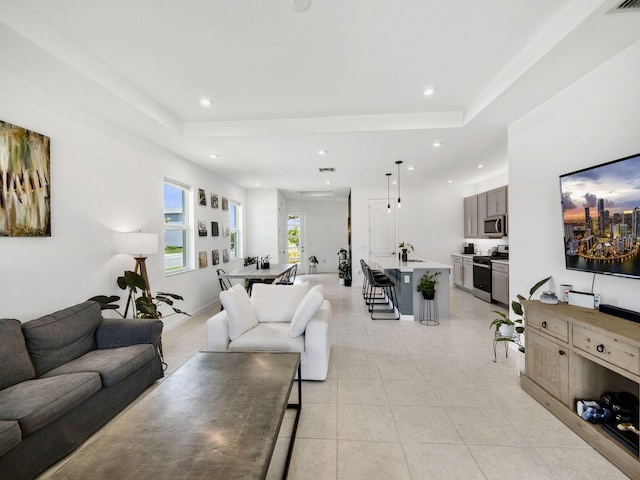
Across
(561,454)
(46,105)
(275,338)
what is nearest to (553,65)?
(561,454)

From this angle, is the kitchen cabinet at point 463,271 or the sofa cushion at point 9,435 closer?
the sofa cushion at point 9,435

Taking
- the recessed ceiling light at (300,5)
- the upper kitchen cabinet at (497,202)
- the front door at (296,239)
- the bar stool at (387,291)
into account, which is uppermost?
the recessed ceiling light at (300,5)

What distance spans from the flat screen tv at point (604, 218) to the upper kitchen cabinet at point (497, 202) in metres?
3.55

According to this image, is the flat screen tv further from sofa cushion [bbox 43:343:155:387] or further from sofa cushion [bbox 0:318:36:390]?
sofa cushion [bbox 0:318:36:390]

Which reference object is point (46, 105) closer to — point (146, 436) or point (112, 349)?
point (112, 349)

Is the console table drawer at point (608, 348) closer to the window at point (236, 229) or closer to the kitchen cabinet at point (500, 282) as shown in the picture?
the kitchen cabinet at point (500, 282)

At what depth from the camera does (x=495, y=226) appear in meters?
5.94

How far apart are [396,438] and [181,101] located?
12.1 ft

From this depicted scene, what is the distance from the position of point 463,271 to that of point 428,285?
2947 millimetres

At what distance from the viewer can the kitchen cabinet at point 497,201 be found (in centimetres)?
A: 565

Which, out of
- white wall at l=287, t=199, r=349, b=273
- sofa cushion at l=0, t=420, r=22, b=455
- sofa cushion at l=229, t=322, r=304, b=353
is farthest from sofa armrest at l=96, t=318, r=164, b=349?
white wall at l=287, t=199, r=349, b=273

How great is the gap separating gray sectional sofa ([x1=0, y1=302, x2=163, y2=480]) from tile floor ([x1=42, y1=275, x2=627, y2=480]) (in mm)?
201

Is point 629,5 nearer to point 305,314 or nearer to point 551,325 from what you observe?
point 551,325

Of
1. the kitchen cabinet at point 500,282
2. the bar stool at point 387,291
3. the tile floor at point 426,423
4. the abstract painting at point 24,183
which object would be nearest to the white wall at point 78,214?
the abstract painting at point 24,183
